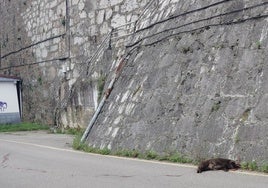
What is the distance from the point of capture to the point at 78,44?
2064 centimetres

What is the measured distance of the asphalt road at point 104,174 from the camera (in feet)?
24.5

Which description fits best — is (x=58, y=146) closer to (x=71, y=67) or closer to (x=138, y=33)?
(x=138, y=33)

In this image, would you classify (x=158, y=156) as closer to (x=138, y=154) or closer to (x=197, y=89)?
(x=138, y=154)

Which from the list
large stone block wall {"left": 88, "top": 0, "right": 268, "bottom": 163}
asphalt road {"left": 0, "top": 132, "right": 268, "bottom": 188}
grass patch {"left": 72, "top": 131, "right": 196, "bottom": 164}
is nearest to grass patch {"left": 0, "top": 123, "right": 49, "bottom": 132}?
large stone block wall {"left": 88, "top": 0, "right": 268, "bottom": 163}

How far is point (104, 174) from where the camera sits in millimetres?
8695

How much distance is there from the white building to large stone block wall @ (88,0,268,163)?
1260 cm

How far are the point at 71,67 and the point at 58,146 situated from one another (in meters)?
6.99

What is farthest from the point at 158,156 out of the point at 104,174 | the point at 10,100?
the point at 10,100

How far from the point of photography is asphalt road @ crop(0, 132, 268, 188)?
748cm

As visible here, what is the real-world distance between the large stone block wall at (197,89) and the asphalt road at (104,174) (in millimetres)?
705

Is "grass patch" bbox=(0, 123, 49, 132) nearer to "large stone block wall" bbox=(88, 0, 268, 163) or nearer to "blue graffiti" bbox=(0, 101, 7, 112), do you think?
"blue graffiti" bbox=(0, 101, 7, 112)

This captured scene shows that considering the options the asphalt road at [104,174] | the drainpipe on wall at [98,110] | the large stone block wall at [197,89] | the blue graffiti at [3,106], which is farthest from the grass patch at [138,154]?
the blue graffiti at [3,106]

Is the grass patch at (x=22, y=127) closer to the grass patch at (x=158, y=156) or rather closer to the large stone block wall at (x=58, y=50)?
the large stone block wall at (x=58, y=50)

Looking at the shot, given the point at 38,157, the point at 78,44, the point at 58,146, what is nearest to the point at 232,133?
the point at 38,157
